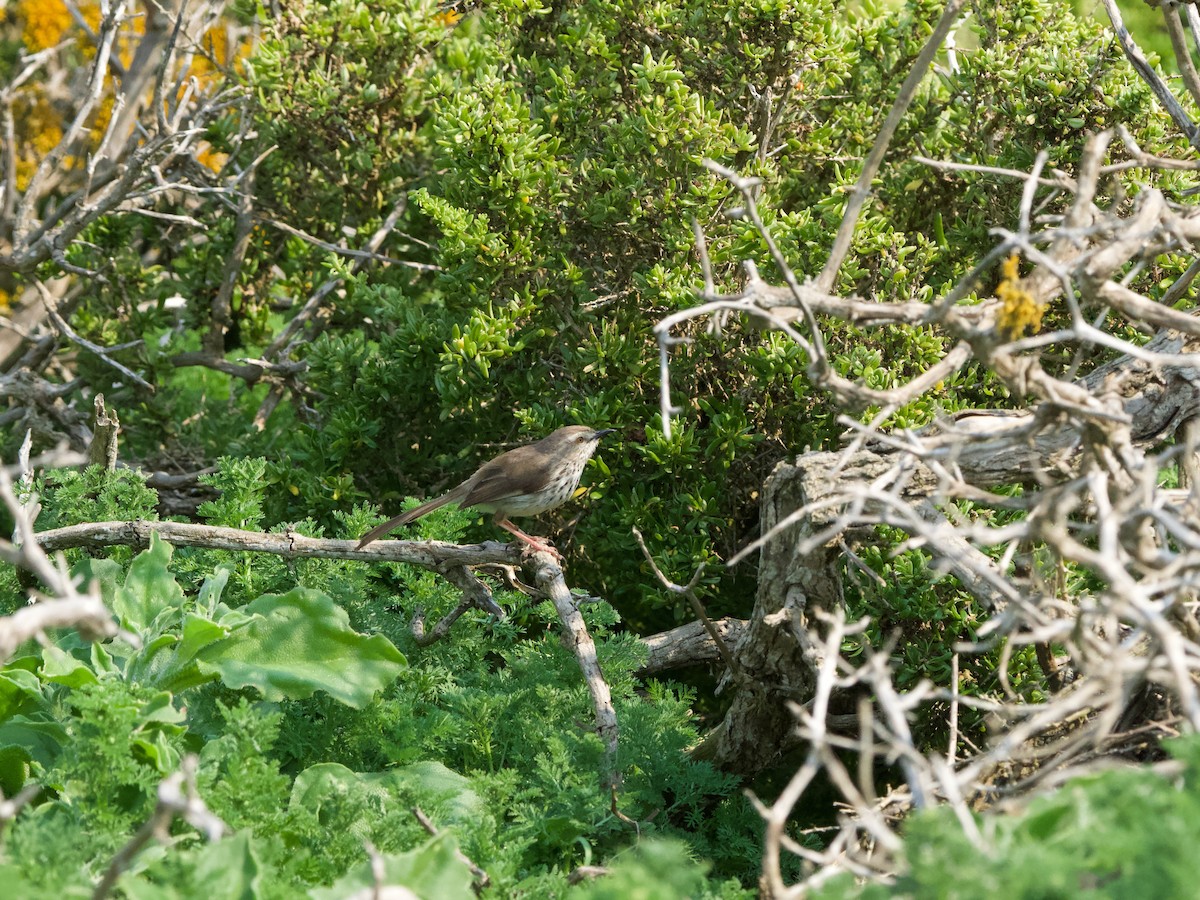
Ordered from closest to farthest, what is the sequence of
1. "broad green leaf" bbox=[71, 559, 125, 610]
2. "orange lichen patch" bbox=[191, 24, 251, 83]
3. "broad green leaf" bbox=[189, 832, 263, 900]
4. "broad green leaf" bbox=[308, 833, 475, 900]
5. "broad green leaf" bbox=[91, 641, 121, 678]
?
"broad green leaf" bbox=[189, 832, 263, 900], "broad green leaf" bbox=[308, 833, 475, 900], "broad green leaf" bbox=[91, 641, 121, 678], "broad green leaf" bbox=[71, 559, 125, 610], "orange lichen patch" bbox=[191, 24, 251, 83]

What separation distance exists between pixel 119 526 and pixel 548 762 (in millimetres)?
1991

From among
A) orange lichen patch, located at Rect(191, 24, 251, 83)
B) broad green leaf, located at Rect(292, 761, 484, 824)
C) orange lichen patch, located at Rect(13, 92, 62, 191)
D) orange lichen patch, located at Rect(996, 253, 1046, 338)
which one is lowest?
broad green leaf, located at Rect(292, 761, 484, 824)

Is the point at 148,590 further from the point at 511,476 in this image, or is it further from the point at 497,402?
the point at 497,402

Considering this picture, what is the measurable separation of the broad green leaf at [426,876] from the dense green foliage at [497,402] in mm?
10

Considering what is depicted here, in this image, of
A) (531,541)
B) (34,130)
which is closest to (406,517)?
(531,541)

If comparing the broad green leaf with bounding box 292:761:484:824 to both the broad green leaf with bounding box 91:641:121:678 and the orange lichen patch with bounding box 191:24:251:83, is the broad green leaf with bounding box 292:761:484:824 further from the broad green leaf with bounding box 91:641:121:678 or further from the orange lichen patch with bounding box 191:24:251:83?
the orange lichen patch with bounding box 191:24:251:83

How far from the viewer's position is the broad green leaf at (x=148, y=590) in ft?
13.2

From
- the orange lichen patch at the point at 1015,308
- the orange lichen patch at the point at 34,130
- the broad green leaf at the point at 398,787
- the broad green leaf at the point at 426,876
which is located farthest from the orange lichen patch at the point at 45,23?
the orange lichen patch at the point at 1015,308

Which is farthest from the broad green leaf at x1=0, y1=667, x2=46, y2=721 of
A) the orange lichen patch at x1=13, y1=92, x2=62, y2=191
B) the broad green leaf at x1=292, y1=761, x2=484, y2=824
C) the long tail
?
the orange lichen patch at x1=13, y1=92, x2=62, y2=191

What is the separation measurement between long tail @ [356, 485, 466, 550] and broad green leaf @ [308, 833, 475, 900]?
5.57ft

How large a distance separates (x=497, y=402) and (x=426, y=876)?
3109 mm

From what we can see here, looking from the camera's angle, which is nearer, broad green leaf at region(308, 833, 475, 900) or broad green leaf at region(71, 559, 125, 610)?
broad green leaf at region(308, 833, 475, 900)

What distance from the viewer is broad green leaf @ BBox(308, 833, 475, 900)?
2850mm

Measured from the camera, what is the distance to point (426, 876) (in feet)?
9.47
